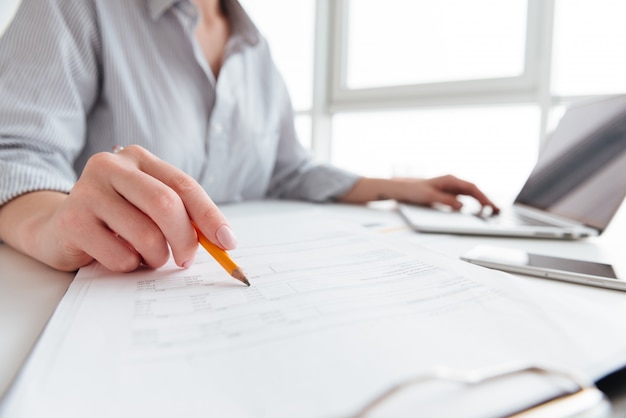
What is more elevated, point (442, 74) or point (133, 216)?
point (442, 74)

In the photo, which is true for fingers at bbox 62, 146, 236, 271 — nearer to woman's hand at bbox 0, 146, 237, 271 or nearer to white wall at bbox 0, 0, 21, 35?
woman's hand at bbox 0, 146, 237, 271

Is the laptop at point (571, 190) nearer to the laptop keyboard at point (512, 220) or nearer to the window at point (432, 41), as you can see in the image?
the laptop keyboard at point (512, 220)

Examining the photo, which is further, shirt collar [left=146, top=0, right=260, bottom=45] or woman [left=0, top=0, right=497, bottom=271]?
shirt collar [left=146, top=0, right=260, bottom=45]

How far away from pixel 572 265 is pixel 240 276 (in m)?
A: 0.31

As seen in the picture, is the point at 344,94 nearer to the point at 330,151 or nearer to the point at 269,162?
the point at 330,151

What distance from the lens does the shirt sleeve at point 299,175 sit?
86 centimetres

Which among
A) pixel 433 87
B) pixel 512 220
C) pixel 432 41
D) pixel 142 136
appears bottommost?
pixel 512 220

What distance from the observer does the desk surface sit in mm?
217

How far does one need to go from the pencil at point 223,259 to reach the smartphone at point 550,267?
0.74 ft

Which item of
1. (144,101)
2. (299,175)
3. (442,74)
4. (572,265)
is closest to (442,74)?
(442,74)

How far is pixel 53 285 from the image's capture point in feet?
1.05

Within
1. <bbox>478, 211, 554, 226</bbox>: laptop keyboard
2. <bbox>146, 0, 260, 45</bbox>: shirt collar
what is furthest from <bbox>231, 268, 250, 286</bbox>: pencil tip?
<bbox>146, 0, 260, 45</bbox>: shirt collar

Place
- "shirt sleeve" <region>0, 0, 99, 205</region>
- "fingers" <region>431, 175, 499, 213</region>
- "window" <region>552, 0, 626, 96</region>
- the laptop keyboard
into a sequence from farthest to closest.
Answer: "window" <region>552, 0, 626, 96</region>, "fingers" <region>431, 175, 499, 213</region>, the laptop keyboard, "shirt sleeve" <region>0, 0, 99, 205</region>

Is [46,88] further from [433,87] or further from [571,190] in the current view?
[433,87]
